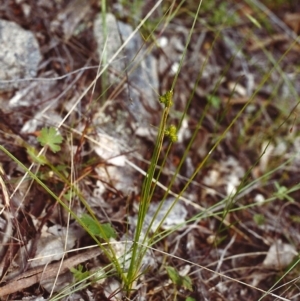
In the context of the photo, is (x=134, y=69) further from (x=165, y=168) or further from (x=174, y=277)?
(x=174, y=277)

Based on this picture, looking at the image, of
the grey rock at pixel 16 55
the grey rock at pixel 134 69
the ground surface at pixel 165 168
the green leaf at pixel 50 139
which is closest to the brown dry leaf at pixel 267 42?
the ground surface at pixel 165 168

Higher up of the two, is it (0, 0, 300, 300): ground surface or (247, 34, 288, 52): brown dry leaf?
(247, 34, 288, 52): brown dry leaf

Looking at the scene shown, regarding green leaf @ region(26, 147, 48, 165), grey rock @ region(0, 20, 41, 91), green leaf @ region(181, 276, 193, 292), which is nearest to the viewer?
green leaf @ region(26, 147, 48, 165)

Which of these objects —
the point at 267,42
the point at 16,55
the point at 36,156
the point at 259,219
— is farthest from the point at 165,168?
the point at 267,42

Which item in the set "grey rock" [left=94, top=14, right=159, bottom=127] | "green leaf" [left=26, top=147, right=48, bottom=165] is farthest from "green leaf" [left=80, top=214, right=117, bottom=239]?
"grey rock" [left=94, top=14, right=159, bottom=127]

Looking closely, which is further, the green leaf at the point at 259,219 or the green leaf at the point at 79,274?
the green leaf at the point at 259,219

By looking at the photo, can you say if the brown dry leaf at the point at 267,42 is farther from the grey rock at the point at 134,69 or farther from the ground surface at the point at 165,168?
the grey rock at the point at 134,69

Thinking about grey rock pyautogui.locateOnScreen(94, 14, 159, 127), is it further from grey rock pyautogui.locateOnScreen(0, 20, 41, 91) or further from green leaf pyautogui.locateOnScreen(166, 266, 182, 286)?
green leaf pyautogui.locateOnScreen(166, 266, 182, 286)
